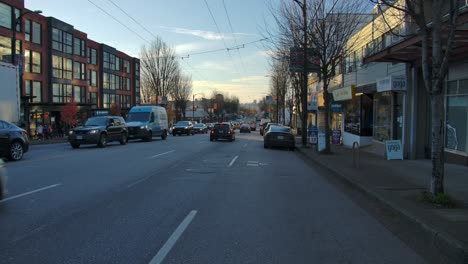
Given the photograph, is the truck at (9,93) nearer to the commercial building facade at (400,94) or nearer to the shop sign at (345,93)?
the commercial building facade at (400,94)

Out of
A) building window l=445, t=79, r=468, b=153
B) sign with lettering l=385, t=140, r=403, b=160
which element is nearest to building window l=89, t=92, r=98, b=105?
sign with lettering l=385, t=140, r=403, b=160

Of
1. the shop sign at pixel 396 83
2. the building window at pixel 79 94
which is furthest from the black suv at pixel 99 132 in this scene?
the building window at pixel 79 94

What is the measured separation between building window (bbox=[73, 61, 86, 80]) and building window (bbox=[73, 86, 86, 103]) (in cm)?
134

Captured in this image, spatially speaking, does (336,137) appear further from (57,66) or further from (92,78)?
(92,78)

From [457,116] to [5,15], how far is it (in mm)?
39440

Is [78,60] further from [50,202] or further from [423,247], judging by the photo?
[423,247]

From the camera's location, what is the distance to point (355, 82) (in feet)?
82.2

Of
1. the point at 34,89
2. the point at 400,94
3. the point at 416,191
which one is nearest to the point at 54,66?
the point at 34,89

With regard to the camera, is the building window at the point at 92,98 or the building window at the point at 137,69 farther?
the building window at the point at 137,69

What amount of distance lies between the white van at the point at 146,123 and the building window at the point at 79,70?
25501 mm

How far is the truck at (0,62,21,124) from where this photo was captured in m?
18.2

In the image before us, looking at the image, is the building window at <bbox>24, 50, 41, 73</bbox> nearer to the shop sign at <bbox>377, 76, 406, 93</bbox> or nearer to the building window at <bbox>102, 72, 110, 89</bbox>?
the building window at <bbox>102, 72, 110, 89</bbox>

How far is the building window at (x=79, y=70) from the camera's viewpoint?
5446 centimetres

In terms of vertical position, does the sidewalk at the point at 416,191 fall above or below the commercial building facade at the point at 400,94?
below
